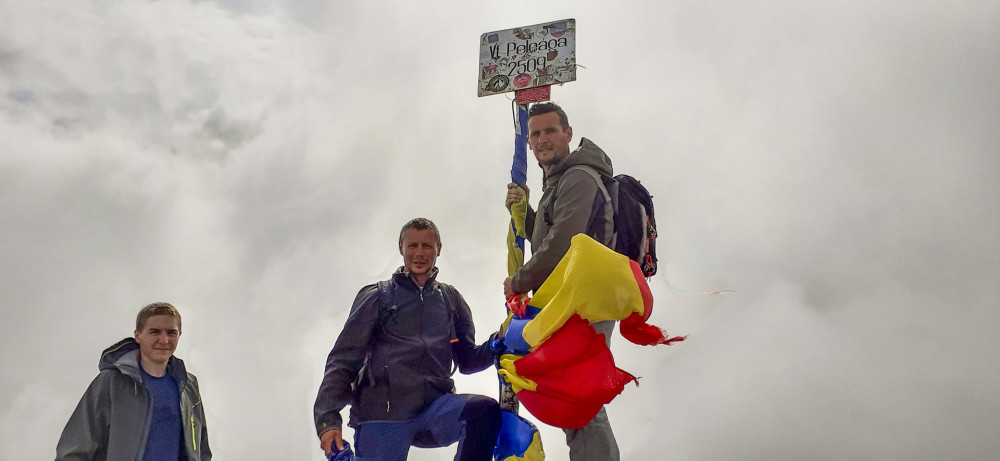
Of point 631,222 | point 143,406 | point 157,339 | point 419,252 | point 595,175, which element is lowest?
point 143,406

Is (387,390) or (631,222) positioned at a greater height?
(631,222)

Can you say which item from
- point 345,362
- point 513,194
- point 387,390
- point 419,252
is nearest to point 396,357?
point 387,390

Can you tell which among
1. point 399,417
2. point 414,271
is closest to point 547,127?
point 414,271

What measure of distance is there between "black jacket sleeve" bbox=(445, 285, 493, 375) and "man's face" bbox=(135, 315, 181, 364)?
2387 mm

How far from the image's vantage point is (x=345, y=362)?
5848 mm

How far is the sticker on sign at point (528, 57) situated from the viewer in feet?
25.5

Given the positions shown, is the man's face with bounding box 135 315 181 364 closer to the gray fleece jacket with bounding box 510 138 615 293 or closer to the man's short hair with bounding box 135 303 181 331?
the man's short hair with bounding box 135 303 181 331

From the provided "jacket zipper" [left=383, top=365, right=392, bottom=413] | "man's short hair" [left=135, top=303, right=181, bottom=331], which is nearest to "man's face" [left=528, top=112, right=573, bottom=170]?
"jacket zipper" [left=383, top=365, right=392, bottom=413]

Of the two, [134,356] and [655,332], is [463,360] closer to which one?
[655,332]

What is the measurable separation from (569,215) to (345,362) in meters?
2.11

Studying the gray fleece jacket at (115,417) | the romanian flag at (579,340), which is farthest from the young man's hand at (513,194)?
the gray fleece jacket at (115,417)

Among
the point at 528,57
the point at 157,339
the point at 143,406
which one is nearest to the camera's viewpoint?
the point at 143,406

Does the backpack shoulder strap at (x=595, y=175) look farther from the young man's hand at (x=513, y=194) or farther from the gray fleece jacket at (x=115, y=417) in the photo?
the gray fleece jacket at (x=115, y=417)

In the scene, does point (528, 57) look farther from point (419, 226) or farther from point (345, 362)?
point (345, 362)
